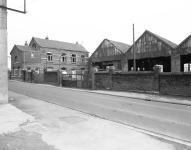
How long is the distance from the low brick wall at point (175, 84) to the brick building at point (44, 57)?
2625 centimetres

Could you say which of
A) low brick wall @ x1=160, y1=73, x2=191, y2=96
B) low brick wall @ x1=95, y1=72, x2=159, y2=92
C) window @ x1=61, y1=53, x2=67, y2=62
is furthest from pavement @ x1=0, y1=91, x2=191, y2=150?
window @ x1=61, y1=53, x2=67, y2=62

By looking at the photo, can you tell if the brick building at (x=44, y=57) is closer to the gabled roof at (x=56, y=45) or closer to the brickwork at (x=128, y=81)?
the gabled roof at (x=56, y=45)

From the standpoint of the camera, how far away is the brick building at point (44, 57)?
42750 millimetres

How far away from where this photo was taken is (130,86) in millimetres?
19203

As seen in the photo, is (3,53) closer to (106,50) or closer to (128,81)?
(128,81)

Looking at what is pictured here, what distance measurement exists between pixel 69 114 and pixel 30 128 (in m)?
2.44

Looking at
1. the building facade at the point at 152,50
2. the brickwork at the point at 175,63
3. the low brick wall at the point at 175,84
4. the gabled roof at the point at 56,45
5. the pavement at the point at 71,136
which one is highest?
the gabled roof at the point at 56,45

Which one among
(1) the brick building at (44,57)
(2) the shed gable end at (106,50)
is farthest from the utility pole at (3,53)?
(1) the brick building at (44,57)

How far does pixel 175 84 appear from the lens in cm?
1579

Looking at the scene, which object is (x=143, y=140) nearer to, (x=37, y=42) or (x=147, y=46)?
(x=147, y=46)

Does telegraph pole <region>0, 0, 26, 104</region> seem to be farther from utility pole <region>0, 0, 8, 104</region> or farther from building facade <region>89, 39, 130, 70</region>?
building facade <region>89, 39, 130, 70</region>

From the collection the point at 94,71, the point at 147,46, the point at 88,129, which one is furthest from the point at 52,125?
the point at 147,46

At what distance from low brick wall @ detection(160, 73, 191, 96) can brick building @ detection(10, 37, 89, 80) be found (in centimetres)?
2625

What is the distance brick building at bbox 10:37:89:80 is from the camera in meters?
42.8
